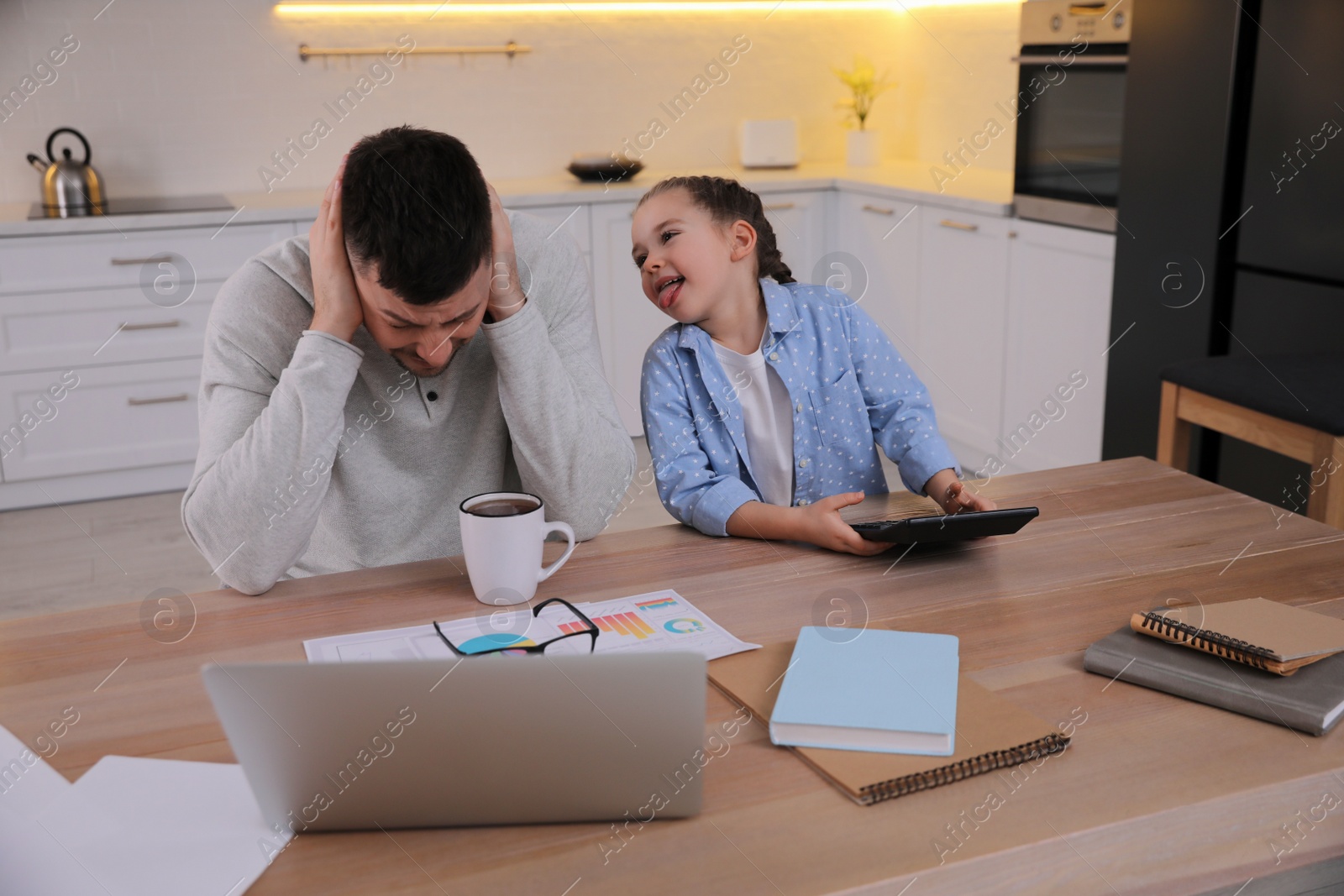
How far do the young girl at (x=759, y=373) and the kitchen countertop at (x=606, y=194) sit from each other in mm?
1882

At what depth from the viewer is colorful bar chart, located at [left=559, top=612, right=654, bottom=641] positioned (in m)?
1.01

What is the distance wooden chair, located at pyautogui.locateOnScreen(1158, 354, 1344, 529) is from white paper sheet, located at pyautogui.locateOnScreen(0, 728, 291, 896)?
73.5 inches

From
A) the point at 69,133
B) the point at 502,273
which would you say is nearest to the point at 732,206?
the point at 502,273

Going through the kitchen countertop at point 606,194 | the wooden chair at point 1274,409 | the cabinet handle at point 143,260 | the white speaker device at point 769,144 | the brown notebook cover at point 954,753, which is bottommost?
the wooden chair at point 1274,409

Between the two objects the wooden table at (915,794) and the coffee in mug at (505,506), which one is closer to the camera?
the wooden table at (915,794)

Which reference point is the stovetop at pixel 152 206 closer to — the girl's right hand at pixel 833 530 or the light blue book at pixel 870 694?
the girl's right hand at pixel 833 530

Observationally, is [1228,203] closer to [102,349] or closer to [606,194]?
[606,194]

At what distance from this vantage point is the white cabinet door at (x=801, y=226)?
13.1 ft

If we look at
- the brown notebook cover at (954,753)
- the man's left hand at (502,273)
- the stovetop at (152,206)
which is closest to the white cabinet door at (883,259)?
the stovetop at (152,206)

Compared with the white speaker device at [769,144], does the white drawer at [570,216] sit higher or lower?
lower

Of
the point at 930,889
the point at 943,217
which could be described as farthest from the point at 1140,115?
the point at 930,889

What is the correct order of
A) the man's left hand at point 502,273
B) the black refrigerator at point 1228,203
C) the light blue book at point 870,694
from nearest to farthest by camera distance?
the light blue book at point 870,694, the man's left hand at point 502,273, the black refrigerator at point 1228,203

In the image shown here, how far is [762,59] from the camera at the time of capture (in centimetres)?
454

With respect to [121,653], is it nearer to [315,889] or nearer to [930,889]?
[315,889]
